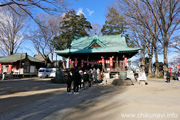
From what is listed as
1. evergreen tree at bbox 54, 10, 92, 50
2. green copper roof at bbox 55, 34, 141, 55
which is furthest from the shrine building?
evergreen tree at bbox 54, 10, 92, 50

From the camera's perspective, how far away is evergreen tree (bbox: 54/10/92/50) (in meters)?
29.2

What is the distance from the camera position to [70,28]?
29938 mm

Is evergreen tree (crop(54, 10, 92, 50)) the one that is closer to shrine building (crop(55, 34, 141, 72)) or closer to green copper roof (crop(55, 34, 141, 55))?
green copper roof (crop(55, 34, 141, 55))

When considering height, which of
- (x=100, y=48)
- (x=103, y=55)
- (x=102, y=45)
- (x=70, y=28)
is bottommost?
(x=103, y=55)

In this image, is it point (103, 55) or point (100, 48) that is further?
point (100, 48)

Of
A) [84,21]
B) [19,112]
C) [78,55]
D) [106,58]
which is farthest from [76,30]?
[19,112]

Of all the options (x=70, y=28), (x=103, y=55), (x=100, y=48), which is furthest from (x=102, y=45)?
(x=70, y=28)

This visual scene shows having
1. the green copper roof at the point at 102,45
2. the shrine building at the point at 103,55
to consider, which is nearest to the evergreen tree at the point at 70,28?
the green copper roof at the point at 102,45

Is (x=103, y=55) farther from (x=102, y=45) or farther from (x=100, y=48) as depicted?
(x=102, y=45)

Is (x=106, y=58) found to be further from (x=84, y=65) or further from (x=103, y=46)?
(x=84, y=65)

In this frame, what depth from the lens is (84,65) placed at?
856 inches

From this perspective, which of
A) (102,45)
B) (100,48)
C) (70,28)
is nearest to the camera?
(100,48)

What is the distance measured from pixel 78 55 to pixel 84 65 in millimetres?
2046

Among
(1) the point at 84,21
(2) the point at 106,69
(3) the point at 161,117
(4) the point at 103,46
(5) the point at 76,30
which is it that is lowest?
(3) the point at 161,117
